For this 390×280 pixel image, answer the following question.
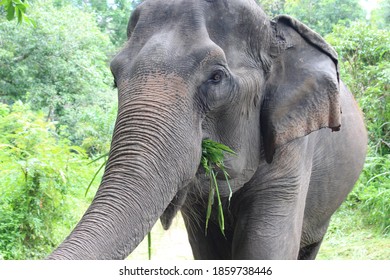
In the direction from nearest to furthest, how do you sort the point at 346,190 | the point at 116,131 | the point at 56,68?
the point at 116,131, the point at 346,190, the point at 56,68

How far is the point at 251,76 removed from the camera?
3324 millimetres

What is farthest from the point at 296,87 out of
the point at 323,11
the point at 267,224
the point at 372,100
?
the point at 323,11

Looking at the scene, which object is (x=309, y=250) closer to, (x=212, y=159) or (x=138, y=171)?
(x=212, y=159)

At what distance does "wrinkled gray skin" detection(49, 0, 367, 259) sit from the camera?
2641 millimetres

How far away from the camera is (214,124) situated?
10.4 feet

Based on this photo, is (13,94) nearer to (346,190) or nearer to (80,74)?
(80,74)

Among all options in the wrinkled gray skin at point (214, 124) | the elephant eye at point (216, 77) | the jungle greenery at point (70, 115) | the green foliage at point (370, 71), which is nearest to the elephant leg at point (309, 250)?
the wrinkled gray skin at point (214, 124)

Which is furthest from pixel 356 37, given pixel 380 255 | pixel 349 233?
pixel 380 255

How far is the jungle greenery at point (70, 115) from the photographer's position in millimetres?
6320

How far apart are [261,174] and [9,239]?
3.24m

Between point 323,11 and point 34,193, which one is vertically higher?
point 34,193

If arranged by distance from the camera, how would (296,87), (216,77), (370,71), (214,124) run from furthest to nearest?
1. (370,71)
2. (296,87)
3. (214,124)
4. (216,77)

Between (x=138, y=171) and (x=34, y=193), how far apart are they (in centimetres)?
393

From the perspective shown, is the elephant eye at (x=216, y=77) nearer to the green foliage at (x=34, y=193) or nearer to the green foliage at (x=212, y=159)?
the green foliage at (x=212, y=159)
